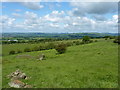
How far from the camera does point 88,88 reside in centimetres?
1312

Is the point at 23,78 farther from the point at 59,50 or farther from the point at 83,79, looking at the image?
the point at 59,50

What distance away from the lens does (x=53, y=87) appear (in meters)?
13.7

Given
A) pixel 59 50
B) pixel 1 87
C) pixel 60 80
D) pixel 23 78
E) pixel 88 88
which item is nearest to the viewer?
pixel 88 88

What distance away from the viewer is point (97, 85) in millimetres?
13844

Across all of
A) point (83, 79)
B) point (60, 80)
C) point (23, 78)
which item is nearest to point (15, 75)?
point (23, 78)

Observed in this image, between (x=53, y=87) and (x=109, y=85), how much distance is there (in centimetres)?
656

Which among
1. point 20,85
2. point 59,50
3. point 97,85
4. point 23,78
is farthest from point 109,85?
point 59,50

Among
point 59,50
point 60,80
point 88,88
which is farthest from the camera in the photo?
point 59,50

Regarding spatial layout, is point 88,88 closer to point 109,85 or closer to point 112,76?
point 109,85

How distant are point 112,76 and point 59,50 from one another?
34888 mm

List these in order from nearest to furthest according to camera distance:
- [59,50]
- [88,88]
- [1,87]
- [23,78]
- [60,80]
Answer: [88,88], [1,87], [60,80], [23,78], [59,50]

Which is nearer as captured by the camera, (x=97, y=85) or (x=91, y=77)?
(x=97, y=85)

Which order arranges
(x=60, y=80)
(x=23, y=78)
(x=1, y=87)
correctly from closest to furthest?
1. (x=1, y=87)
2. (x=60, y=80)
3. (x=23, y=78)

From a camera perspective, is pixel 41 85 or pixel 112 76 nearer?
pixel 41 85
